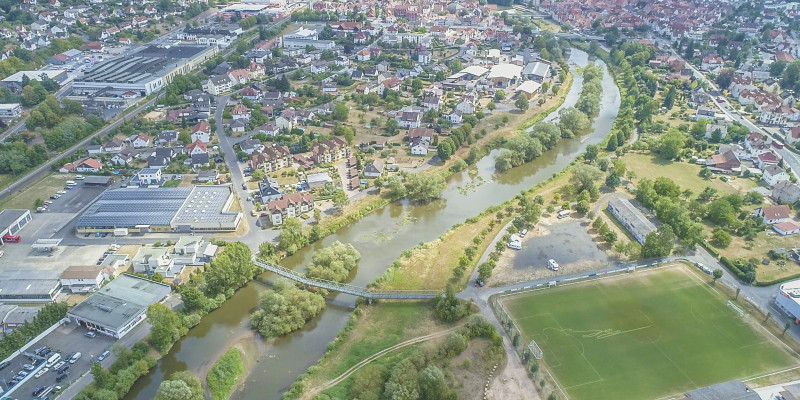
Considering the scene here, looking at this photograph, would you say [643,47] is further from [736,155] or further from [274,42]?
[274,42]

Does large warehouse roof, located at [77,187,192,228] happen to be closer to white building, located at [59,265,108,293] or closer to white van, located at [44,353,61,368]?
white building, located at [59,265,108,293]

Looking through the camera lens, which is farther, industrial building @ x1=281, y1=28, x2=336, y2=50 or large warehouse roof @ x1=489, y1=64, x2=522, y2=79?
industrial building @ x1=281, y1=28, x2=336, y2=50

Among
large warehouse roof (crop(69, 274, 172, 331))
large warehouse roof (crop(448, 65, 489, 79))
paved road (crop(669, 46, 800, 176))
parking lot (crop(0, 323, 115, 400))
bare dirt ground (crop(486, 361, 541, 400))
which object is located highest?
large warehouse roof (crop(448, 65, 489, 79))

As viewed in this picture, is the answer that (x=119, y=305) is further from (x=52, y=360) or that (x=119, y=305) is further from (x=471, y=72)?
(x=471, y=72)

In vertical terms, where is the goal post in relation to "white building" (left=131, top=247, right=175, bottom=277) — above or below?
above

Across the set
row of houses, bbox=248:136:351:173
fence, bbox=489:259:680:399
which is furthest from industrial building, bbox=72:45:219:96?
fence, bbox=489:259:680:399

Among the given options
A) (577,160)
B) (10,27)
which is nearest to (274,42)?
(10,27)

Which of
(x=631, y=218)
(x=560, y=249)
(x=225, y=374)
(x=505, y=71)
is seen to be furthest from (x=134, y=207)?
(x=505, y=71)

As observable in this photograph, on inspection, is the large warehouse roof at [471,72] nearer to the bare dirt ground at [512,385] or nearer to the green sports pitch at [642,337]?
the green sports pitch at [642,337]

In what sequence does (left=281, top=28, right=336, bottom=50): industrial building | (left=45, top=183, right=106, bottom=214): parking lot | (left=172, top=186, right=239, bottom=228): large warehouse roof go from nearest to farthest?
(left=172, top=186, right=239, bottom=228): large warehouse roof, (left=45, top=183, right=106, bottom=214): parking lot, (left=281, top=28, right=336, bottom=50): industrial building
